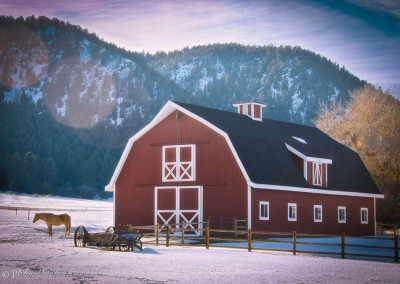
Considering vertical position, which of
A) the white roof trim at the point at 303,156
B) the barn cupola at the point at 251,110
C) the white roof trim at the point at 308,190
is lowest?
the white roof trim at the point at 308,190

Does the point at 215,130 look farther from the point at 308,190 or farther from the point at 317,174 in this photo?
the point at 317,174

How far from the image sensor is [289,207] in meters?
32.6

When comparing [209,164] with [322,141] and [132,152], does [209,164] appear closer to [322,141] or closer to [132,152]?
[132,152]

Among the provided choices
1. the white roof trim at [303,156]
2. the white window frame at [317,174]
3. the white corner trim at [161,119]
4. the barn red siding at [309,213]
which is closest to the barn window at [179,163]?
the white corner trim at [161,119]

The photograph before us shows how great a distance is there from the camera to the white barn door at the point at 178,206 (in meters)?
31.2

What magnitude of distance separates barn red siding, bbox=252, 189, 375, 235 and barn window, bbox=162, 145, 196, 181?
380cm

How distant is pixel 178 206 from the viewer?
31844 mm

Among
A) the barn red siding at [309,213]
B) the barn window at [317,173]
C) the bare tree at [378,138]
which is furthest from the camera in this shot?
the bare tree at [378,138]

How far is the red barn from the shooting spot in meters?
30.6

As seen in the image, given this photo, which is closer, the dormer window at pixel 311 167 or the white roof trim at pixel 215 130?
the white roof trim at pixel 215 130

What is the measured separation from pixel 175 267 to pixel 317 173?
2032 cm

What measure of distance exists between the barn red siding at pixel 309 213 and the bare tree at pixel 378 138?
11.0 meters

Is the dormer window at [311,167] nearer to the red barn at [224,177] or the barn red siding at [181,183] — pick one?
the red barn at [224,177]

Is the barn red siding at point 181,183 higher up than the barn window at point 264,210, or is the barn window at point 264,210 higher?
the barn red siding at point 181,183
